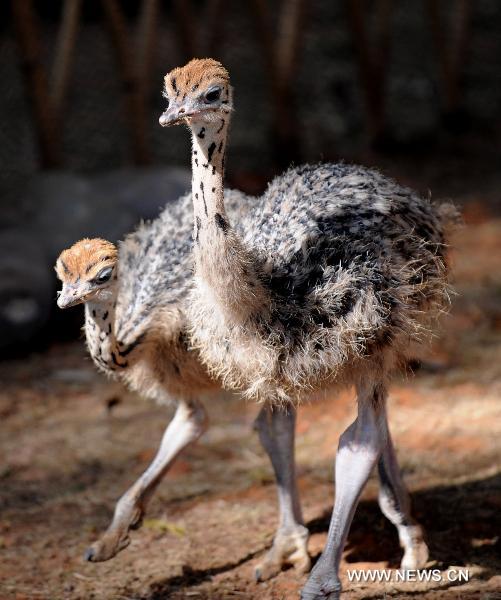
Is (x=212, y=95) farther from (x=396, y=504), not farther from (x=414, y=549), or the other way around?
(x=414, y=549)

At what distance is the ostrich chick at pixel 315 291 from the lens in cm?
319

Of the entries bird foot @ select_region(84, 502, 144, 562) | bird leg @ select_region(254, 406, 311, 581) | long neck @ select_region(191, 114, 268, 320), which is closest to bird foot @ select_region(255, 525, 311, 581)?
bird leg @ select_region(254, 406, 311, 581)

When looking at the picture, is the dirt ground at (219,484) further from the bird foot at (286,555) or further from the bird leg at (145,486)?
the bird leg at (145,486)

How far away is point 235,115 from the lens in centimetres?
1009

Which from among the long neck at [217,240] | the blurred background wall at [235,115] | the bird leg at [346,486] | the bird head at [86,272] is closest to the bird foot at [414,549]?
the bird leg at [346,486]

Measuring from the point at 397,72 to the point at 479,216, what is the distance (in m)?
3.20

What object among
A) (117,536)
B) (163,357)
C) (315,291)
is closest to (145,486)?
(117,536)

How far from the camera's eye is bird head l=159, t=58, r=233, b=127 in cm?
306

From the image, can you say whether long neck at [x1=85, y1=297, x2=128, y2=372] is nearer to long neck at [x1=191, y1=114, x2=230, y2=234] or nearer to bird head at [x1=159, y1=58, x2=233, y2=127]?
long neck at [x1=191, y1=114, x2=230, y2=234]

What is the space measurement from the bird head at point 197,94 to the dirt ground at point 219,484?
64.1 inches

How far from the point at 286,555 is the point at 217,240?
4.63 ft

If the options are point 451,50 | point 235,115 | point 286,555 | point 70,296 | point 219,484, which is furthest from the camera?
point 451,50

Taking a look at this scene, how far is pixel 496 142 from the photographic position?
10062 mm

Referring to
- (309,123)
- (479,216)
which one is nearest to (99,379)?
(479,216)
